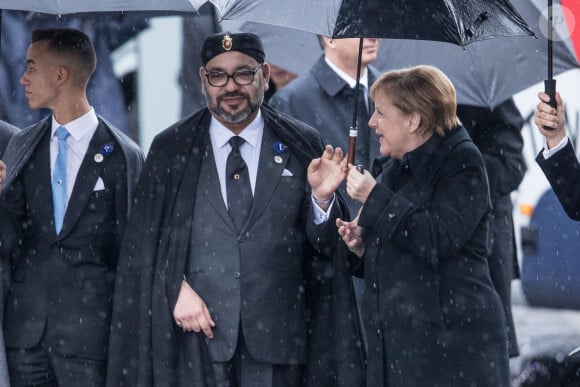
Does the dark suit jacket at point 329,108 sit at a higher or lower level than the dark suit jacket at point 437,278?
higher

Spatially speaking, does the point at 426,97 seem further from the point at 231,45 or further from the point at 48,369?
the point at 48,369

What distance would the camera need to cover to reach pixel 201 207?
7.69 meters

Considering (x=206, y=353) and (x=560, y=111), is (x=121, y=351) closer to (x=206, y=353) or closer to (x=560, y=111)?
(x=206, y=353)

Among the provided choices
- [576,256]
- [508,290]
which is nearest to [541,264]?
[576,256]

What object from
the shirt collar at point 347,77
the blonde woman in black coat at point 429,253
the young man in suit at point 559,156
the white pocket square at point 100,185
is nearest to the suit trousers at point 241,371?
the blonde woman in black coat at point 429,253

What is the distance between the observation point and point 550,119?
713 centimetres

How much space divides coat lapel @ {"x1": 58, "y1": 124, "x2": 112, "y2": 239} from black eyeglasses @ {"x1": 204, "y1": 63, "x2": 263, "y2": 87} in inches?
28.7

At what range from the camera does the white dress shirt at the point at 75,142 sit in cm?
805

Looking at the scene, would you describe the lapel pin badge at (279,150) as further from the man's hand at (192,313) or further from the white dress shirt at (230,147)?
the man's hand at (192,313)

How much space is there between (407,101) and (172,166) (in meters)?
1.24

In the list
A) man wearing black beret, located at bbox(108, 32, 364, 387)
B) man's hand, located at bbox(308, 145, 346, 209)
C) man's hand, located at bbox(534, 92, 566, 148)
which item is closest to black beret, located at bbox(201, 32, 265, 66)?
man wearing black beret, located at bbox(108, 32, 364, 387)

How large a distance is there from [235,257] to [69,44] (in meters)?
1.53

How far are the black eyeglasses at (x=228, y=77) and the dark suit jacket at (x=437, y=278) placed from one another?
3.08 ft

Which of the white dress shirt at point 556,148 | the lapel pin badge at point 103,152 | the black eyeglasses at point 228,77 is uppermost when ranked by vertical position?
the black eyeglasses at point 228,77
